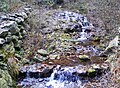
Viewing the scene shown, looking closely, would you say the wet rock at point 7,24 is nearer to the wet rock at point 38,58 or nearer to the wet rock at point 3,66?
the wet rock at point 38,58

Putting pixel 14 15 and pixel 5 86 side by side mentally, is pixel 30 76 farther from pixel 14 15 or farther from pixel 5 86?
pixel 14 15

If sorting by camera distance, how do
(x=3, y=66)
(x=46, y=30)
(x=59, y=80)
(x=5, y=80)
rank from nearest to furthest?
(x=5, y=80) → (x=3, y=66) → (x=59, y=80) → (x=46, y=30)

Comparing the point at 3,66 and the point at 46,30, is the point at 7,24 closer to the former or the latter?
the point at 3,66

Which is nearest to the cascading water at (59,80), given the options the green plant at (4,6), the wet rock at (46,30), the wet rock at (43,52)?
the wet rock at (43,52)

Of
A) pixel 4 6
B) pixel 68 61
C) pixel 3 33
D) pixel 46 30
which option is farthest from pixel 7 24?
pixel 46 30

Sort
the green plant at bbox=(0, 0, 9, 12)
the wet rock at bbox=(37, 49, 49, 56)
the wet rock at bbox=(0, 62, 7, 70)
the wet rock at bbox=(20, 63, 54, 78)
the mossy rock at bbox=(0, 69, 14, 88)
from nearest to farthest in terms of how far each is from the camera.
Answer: the mossy rock at bbox=(0, 69, 14, 88), the wet rock at bbox=(0, 62, 7, 70), the wet rock at bbox=(20, 63, 54, 78), the wet rock at bbox=(37, 49, 49, 56), the green plant at bbox=(0, 0, 9, 12)

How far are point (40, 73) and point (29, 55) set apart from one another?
1.23 metres

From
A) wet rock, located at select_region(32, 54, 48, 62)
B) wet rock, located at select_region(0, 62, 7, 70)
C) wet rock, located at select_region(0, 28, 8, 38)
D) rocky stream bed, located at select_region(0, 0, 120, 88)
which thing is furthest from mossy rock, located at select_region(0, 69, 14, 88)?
wet rock, located at select_region(32, 54, 48, 62)

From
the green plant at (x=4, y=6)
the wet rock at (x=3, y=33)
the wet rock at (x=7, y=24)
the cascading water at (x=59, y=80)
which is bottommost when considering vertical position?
the cascading water at (x=59, y=80)

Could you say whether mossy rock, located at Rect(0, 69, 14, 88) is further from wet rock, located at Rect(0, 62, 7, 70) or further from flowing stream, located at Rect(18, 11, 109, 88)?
flowing stream, located at Rect(18, 11, 109, 88)

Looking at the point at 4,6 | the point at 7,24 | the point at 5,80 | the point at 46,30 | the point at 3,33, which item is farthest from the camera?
the point at 46,30

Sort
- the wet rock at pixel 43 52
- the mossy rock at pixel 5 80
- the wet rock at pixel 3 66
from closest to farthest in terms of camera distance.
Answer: the mossy rock at pixel 5 80, the wet rock at pixel 3 66, the wet rock at pixel 43 52

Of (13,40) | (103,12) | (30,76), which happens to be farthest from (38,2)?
(30,76)

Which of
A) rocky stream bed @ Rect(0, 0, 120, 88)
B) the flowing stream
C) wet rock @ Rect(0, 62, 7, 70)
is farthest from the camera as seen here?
the flowing stream
